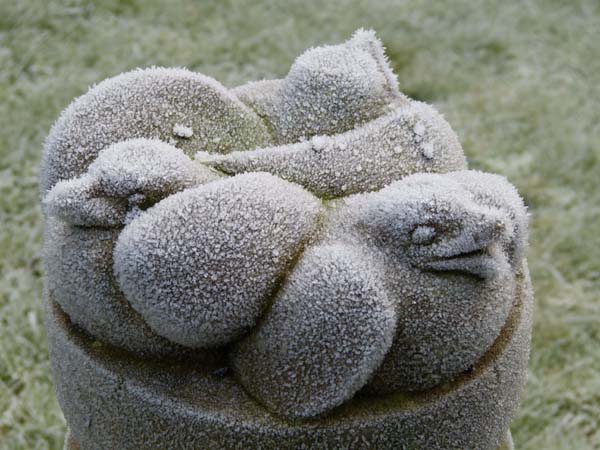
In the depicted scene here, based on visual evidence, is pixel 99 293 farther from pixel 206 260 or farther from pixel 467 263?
pixel 467 263

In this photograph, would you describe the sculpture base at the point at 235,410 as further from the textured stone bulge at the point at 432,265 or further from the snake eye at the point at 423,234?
the snake eye at the point at 423,234

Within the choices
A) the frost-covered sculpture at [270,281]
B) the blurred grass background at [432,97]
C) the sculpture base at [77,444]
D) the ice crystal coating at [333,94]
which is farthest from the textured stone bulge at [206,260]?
the blurred grass background at [432,97]

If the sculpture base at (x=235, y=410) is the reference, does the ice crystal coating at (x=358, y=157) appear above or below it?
above

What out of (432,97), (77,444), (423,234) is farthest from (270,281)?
(432,97)

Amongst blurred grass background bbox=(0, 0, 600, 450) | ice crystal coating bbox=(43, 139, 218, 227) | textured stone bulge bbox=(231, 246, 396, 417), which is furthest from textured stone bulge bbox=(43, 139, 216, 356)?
blurred grass background bbox=(0, 0, 600, 450)

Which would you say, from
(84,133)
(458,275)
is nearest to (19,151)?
(84,133)
